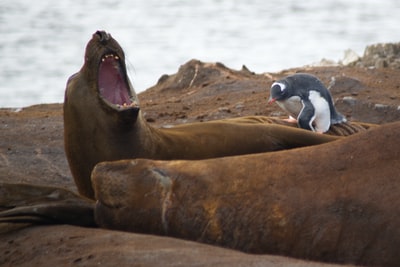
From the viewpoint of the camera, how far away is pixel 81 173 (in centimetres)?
822

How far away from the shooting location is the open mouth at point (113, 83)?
8.34 m

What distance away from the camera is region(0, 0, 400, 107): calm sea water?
81.1ft

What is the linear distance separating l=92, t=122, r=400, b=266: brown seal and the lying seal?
1133 millimetres

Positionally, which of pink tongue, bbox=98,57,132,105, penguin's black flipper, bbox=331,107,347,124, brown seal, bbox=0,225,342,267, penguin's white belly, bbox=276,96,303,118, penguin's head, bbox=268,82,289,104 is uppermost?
pink tongue, bbox=98,57,132,105

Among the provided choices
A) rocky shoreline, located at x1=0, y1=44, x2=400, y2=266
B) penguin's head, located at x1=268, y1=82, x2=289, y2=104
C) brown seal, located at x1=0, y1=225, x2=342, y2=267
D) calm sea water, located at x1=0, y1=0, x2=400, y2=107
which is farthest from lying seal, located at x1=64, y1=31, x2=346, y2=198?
calm sea water, located at x1=0, y1=0, x2=400, y2=107

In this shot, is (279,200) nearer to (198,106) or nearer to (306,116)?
(306,116)

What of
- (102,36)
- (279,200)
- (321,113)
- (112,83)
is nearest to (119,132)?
(112,83)

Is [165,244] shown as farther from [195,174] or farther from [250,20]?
[250,20]

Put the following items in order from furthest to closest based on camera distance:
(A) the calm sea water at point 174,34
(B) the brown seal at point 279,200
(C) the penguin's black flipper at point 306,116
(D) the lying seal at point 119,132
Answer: (A) the calm sea water at point 174,34
(C) the penguin's black flipper at point 306,116
(D) the lying seal at point 119,132
(B) the brown seal at point 279,200

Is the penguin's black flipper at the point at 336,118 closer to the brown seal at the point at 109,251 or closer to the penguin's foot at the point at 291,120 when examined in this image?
the penguin's foot at the point at 291,120

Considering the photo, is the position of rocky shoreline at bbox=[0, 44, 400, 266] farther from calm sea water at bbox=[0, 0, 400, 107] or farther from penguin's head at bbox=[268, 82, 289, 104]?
calm sea water at bbox=[0, 0, 400, 107]

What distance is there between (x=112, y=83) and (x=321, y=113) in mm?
1940

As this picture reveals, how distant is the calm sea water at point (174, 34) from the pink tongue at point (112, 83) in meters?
12.2

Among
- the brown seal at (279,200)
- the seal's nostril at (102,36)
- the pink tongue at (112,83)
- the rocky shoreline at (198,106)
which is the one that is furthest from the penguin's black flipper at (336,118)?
the brown seal at (279,200)
